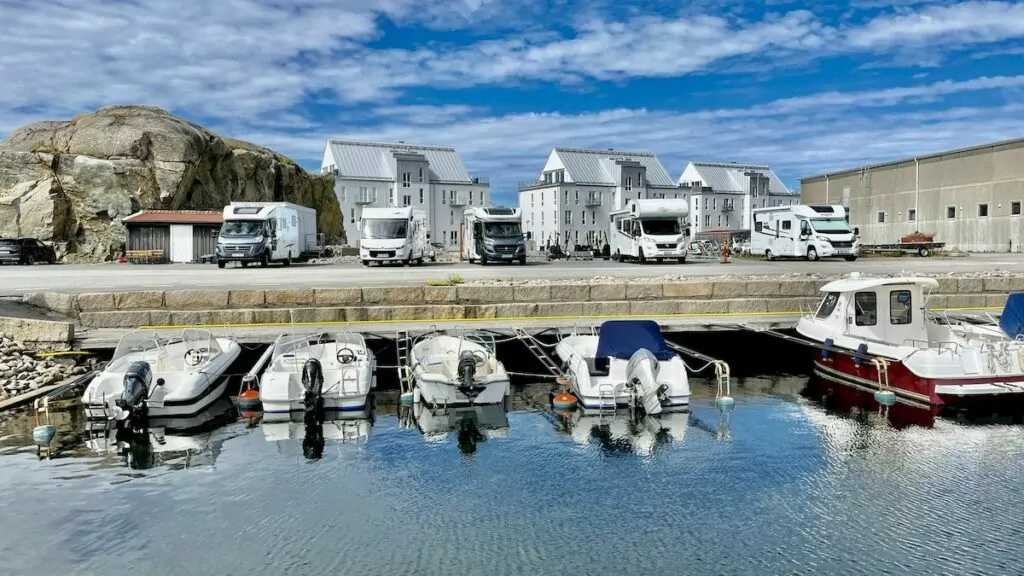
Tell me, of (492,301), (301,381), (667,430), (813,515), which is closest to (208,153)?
(492,301)

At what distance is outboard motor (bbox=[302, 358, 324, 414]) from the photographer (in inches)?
550

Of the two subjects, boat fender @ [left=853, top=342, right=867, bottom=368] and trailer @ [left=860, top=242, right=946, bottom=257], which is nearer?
boat fender @ [left=853, top=342, right=867, bottom=368]

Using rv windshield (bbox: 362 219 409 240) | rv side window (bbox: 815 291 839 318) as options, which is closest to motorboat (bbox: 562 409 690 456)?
rv side window (bbox: 815 291 839 318)

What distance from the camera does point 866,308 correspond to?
1741 cm

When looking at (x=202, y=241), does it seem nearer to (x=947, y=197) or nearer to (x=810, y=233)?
(x=810, y=233)

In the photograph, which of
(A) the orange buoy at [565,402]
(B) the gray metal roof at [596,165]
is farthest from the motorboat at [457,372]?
(B) the gray metal roof at [596,165]

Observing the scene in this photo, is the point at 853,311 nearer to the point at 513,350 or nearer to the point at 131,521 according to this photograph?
the point at 513,350

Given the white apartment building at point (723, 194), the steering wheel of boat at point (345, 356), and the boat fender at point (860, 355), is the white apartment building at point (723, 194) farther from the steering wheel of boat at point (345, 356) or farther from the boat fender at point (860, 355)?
the steering wheel of boat at point (345, 356)

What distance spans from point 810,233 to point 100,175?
142ft

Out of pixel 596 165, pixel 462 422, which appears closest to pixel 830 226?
Answer: pixel 462 422

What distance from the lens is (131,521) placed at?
9477 mm

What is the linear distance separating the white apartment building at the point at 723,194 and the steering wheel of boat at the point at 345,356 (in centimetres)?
8744

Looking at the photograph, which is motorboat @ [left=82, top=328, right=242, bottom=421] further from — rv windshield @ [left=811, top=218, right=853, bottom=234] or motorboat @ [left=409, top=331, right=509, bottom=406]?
rv windshield @ [left=811, top=218, right=853, bottom=234]

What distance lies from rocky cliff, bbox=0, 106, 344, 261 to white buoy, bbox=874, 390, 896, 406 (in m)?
46.5
